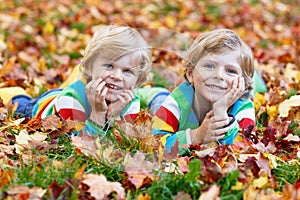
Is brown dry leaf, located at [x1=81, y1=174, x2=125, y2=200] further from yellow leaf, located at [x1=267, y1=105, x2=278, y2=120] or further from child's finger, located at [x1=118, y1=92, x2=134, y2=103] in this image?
yellow leaf, located at [x1=267, y1=105, x2=278, y2=120]

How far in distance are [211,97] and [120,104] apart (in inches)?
19.6

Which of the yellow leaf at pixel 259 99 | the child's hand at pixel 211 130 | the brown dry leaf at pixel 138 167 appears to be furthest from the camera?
the yellow leaf at pixel 259 99

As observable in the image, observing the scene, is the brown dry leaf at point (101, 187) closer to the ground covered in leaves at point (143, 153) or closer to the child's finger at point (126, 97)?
the ground covered in leaves at point (143, 153)

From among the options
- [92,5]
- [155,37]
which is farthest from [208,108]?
[92,5]

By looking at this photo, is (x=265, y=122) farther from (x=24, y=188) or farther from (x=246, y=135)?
(x=24, y=188)

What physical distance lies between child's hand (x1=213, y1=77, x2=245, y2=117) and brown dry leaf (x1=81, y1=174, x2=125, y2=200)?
0.83 meters

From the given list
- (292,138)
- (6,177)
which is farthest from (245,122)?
(6,177)

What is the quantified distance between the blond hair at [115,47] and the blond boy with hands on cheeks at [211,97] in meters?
0.26

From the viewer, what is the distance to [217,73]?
2.77 m

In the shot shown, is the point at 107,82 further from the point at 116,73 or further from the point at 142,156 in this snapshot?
the point at 142,156

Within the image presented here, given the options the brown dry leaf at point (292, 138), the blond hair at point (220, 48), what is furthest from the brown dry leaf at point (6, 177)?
the brown dry leaf at point (292, 138)

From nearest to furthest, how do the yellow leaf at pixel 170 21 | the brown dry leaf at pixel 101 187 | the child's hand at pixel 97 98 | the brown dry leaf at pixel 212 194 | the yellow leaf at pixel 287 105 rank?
the brown dry leaf at pixel 212 194 → the brown dry leaf at pixel 101 187 → the child's hand at pixel 97 98 → the yellow leaf at pixel 287 105 → the yellow leaf at pixel 170 21

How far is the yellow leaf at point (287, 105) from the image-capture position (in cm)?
329

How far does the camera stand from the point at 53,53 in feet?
17.0
